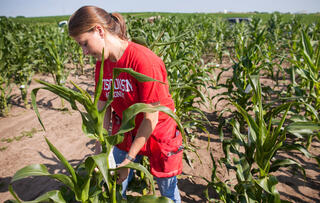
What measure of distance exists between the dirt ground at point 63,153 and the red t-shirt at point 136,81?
0.71 m

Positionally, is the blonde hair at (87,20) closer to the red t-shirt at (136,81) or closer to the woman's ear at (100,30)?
the woman's ear at (100,30)

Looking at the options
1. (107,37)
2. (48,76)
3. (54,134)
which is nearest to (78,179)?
(107,37)

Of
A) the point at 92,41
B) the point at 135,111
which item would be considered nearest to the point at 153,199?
the point at 135,111

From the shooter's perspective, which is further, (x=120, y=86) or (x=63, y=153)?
(x=63, y=153)

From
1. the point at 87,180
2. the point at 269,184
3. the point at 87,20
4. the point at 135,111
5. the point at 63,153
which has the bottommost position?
the point at 63,153

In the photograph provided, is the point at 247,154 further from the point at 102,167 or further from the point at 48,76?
the point at 48,76

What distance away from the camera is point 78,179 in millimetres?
1026

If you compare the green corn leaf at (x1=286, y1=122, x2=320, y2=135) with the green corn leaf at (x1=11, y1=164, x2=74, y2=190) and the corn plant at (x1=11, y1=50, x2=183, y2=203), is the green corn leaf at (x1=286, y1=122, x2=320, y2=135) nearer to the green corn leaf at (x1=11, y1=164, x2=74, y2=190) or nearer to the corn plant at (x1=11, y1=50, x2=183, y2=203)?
the corn plant at (x1=11, y1=50, x2=183, y2=203)

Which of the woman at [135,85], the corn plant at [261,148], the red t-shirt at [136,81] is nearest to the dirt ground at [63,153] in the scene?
the corn plant at [261,148]

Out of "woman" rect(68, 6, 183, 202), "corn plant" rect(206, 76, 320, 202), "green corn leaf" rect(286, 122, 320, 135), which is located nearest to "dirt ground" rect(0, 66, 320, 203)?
"corn plant" rect(206, 76, 320, 202)

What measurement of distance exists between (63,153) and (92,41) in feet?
7.68

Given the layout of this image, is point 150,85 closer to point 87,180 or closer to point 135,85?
point 135,85

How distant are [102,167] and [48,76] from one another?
5975 mm

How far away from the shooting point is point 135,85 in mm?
1159
